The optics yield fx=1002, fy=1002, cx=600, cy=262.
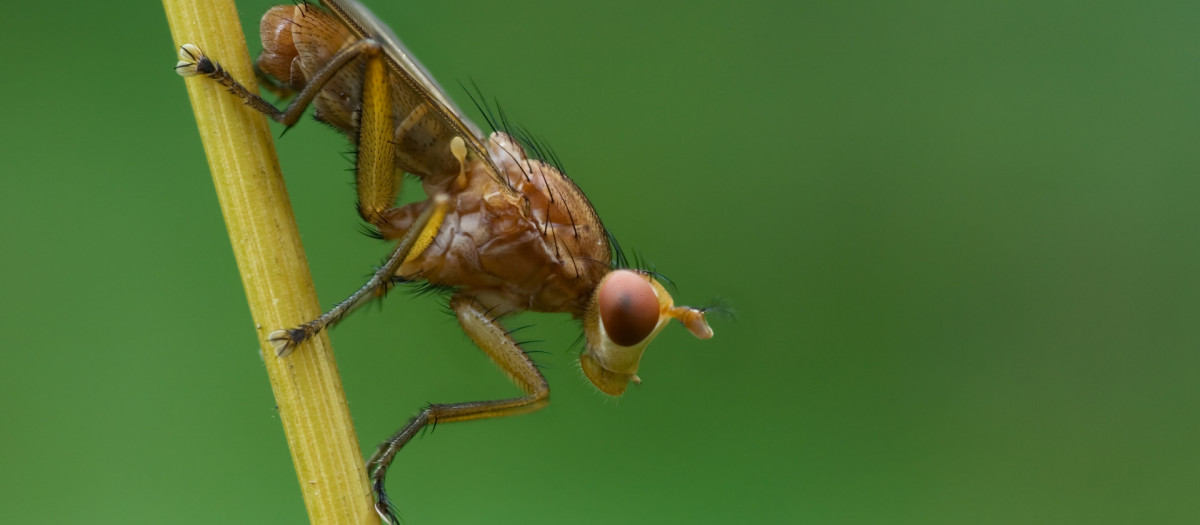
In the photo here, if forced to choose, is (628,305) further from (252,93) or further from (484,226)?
(252,93)

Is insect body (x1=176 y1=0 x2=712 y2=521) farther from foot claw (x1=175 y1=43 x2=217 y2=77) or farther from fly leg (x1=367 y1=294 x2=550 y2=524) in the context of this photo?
foot claw (x1=175 y1=43 x2=217 y2=77)

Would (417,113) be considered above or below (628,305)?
above

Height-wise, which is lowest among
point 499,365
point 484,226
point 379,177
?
point 499,365

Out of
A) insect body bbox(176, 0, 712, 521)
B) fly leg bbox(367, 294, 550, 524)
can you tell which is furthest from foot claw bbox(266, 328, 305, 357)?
fly leg bbox(367, 294, 550, 524)

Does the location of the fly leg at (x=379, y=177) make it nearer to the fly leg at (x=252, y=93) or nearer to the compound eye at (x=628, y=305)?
the fly leg at (x=252, y=93)

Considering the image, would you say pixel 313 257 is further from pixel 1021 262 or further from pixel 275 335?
pixel 1021 262

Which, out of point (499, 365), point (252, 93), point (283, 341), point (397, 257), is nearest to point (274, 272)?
point (283, 341)

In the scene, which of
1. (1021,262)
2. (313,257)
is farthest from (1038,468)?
(313,257)
